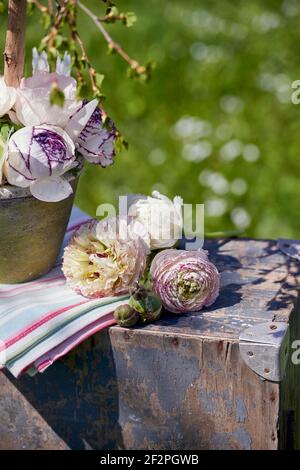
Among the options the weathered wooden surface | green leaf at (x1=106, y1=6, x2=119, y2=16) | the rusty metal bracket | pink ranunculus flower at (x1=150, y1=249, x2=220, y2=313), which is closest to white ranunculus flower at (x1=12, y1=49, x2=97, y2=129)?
green leaf at (x1=106, y1=6, x2=119, y2=16)

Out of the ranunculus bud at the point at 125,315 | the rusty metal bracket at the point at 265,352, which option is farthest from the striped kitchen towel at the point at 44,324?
the rusty metal bracket at the point at 265,352

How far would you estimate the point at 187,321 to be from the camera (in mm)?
1766

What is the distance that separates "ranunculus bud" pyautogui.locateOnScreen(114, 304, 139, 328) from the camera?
1.72m

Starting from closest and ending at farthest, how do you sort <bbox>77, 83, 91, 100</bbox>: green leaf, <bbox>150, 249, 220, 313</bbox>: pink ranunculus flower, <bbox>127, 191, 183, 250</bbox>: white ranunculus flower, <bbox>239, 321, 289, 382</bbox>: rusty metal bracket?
<bbox>77, 83, 91, 100</bbox>: green leaf → <bbox>239, 321, 289, 382</bbox>: rusty metal bracket → <bbox>150, 249, 220, 313</bbox>: pink ranunculus flower → <bbox>127, 191, 183, 250</bbox>: white ranunculus flower

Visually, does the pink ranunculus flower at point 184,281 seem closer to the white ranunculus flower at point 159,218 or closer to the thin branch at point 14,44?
the white ranunculus flower at point 159,218

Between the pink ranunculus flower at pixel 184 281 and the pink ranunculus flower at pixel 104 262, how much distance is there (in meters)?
0.06

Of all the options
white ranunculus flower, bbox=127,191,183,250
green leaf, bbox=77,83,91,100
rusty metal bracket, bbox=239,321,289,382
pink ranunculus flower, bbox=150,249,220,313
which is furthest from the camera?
white ranunculus flower, bbox=127,191,183,250

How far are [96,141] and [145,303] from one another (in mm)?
385

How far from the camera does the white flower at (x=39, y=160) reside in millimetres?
1681

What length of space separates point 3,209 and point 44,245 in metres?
0.17

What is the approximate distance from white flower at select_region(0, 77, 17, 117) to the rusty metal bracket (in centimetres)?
70

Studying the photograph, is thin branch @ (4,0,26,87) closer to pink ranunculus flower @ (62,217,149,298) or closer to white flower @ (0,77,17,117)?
white flower @ (0,77,17,117)

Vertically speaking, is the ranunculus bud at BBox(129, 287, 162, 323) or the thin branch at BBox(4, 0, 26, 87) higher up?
Answer: the thin branch at BBox(4, 0, 26, 87)

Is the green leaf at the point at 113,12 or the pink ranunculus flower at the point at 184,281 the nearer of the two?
the green leaf at the point at 113,12
